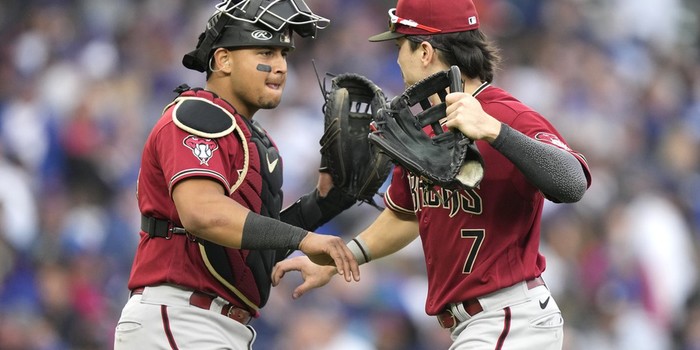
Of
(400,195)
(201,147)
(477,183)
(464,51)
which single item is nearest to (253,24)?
(201,147)

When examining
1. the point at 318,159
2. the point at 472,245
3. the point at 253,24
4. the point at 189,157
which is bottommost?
the point at 318,159

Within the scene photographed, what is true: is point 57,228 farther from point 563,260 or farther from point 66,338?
point 563,260

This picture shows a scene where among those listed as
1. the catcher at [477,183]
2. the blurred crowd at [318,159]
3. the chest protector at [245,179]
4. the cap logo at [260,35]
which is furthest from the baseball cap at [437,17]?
the blurred crowd at [318,159]

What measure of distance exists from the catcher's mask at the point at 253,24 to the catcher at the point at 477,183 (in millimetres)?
383

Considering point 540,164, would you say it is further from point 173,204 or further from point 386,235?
point 173,204

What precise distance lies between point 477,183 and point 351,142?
1095mm

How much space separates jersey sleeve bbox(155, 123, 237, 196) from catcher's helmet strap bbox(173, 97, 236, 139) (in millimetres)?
25

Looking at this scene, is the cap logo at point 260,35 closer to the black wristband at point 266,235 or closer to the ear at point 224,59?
the ear at point 224,59

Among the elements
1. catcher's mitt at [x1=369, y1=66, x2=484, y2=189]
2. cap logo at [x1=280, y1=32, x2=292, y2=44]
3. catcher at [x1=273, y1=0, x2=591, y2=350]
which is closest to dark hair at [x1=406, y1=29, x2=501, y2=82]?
catcher at [x1=273, y1=0, x2=591, y2=350]

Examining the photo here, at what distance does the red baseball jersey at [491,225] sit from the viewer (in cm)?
454

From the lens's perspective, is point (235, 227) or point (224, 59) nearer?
point (235, 227)

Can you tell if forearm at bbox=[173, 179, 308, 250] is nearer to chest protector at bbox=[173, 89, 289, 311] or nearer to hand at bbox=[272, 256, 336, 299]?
chest protector at bbox=[173, 89, 289, 311]

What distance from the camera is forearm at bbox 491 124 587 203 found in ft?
13.7

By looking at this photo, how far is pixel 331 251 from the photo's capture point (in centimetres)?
443
